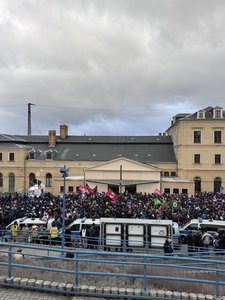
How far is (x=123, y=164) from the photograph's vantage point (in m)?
48.8

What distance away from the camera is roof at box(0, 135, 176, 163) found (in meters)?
55.2

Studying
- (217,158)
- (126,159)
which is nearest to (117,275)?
(126,159)

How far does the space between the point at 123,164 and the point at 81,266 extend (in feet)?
130

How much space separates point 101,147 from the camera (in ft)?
190

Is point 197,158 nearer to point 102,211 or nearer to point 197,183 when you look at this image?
point 197,183

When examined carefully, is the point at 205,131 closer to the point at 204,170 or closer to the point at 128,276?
the point at 204,170

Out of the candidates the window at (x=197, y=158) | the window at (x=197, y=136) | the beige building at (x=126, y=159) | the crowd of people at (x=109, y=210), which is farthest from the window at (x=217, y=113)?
the crowd of people at (x=109, y=210)

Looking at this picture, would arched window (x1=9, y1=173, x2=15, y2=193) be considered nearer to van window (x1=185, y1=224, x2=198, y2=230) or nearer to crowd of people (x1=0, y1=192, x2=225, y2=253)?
crowd of people (x1=0, y1=192, x2=225, y2=253)

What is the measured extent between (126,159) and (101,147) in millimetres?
9995

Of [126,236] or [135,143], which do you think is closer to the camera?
[126,236]

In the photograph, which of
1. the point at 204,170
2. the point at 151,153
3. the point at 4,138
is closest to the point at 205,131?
the point at 204,170

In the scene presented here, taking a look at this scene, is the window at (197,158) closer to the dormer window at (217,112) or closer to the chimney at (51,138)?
the dormer window at (217,112)

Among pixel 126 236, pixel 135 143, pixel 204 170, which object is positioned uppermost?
pixel 135 143

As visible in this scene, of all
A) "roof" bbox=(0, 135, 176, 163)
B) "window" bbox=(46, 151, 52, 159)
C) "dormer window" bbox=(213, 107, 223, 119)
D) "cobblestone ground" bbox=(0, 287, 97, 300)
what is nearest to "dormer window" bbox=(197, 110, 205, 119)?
"dormer window" bbox=(213, 107, 223, 119)
